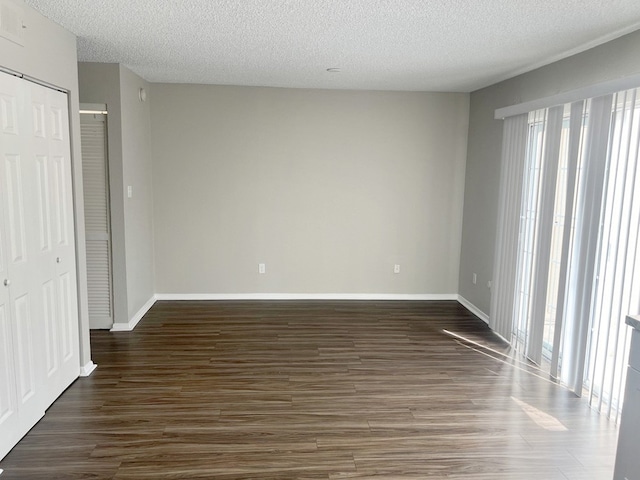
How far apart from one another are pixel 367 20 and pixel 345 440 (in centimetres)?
262

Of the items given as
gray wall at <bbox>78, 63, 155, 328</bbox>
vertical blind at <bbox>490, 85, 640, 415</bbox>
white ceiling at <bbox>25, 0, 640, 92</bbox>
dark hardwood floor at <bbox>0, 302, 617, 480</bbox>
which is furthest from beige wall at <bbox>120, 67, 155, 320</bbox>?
vertical blind at <bbox>490, 85, 640, 415</bbox>

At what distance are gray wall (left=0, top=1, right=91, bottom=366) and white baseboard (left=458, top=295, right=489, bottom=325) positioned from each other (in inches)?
157

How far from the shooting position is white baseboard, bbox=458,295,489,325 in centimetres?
528

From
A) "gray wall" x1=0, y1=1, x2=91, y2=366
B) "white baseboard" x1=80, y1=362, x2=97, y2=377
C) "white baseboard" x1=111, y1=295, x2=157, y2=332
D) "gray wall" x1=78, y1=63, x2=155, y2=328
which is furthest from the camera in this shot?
"white baseboard" x1=111, y1=295, x2=157, y2=332

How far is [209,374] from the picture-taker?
382 cm

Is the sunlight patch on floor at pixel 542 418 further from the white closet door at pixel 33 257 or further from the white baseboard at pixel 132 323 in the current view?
the white baseboard at pixel 132 323

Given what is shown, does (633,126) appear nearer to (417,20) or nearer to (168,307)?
(417,20)

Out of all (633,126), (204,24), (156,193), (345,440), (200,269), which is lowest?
(345,440)

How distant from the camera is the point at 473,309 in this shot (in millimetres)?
5590

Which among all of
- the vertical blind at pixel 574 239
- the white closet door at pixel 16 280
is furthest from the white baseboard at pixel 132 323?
the vertical blind at pixel 574 239

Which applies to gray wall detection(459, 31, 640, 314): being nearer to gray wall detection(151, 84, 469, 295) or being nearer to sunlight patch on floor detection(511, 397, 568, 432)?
gray wall detection(151, 84, 469, 295)

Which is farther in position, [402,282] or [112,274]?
[402,282]

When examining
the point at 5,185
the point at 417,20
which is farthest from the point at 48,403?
the point at 417,20

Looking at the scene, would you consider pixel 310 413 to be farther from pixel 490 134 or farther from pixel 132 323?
pixel 490 134
